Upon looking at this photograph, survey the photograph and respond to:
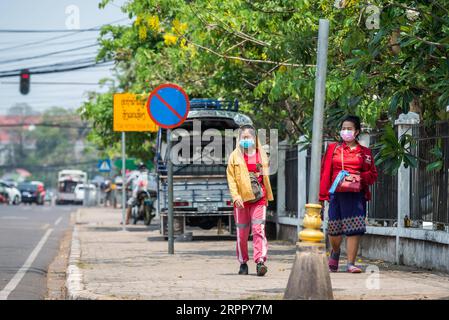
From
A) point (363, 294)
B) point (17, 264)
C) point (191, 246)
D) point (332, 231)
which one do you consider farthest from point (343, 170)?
point (191, 246)

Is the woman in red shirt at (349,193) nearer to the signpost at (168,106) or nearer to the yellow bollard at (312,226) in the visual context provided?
the yellow bollard at (312,226)

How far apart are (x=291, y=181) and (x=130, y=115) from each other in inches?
405

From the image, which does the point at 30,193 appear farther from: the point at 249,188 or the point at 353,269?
the point at 353,269

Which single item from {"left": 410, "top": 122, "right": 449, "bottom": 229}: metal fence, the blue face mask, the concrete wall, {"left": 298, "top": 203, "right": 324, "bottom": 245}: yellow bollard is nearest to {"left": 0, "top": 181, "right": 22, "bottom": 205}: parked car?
the concrete wall

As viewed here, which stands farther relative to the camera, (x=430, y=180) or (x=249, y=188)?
(x=430, y=180)

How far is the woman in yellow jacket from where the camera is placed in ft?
46.2

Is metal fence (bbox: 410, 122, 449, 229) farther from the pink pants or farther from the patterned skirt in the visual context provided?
the pink pants

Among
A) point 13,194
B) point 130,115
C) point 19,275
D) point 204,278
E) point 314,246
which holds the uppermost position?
point 130,115

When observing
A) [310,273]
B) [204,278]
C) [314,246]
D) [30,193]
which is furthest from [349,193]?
[30,193]

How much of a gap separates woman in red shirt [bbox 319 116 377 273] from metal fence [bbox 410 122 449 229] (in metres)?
0.88

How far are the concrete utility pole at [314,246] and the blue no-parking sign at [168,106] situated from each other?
28.6 ft

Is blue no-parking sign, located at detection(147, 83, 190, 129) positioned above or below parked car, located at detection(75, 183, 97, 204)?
above

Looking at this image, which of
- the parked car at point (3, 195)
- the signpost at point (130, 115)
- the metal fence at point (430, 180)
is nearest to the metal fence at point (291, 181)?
the metal fence at point (430, 180)

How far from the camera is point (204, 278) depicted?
13.5 m
